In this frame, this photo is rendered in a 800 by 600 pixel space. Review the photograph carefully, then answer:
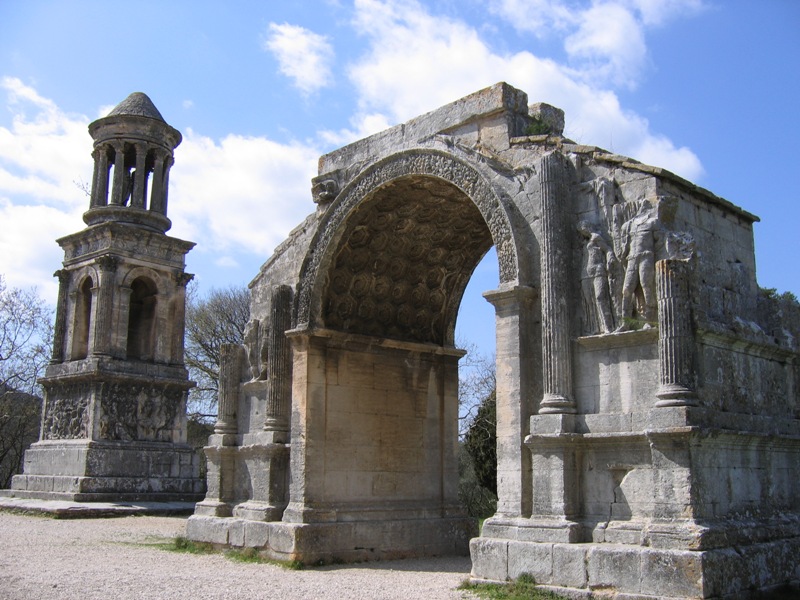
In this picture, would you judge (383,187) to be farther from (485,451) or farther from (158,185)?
(158,185)

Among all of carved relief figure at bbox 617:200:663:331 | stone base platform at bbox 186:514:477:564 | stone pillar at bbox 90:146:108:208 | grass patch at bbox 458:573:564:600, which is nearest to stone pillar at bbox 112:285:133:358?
stone pillar at bbox 90:146:108:208

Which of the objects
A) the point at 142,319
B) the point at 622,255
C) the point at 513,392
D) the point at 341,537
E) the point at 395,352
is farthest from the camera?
the point at 142,319

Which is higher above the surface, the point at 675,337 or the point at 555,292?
the point at 555,292

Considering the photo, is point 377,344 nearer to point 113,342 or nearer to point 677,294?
point 677,294

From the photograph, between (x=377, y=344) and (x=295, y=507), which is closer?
(x=295, y=507)

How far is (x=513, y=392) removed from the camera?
9.10m

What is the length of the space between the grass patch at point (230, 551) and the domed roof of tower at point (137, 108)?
530 inches

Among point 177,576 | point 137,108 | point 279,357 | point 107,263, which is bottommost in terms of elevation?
point 177,576

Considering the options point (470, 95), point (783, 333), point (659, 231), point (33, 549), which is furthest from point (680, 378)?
point (33, 549)

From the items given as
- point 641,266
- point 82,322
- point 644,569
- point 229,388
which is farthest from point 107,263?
point 644,569

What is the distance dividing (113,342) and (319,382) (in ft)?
35.5

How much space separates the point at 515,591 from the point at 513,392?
202cm

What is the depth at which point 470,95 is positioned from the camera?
1060cm

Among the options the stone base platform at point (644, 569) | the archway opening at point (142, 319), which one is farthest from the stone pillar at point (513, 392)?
the archway opening at point (142, 319)
